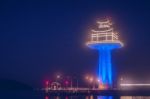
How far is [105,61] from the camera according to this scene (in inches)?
2933

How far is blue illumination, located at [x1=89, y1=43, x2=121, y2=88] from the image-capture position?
2936 inches

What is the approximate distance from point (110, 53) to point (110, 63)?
213cm

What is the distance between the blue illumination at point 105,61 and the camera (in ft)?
245

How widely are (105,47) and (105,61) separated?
2911 millimetres

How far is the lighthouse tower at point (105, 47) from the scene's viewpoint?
2940 inches

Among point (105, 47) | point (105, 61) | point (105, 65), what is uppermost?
point (105, 47)

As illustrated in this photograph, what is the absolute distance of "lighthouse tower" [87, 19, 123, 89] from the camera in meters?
74.7

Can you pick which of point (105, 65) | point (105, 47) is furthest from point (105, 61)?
point (105, 47)

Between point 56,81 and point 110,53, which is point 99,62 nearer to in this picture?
point 110,53

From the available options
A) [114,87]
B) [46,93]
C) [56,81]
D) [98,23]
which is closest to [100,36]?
[98,23]

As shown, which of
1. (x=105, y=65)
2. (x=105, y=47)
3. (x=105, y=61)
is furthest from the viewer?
(x=105, y=47)

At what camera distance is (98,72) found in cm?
7644

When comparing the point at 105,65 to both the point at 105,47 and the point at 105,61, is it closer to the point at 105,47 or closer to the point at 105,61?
the point at 105,61

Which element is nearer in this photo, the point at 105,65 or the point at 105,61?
the point at 105,61
